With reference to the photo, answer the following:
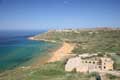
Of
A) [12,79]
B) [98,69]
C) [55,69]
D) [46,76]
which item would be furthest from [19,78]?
[98,69]

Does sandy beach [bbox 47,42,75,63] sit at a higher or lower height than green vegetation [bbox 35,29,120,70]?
lower

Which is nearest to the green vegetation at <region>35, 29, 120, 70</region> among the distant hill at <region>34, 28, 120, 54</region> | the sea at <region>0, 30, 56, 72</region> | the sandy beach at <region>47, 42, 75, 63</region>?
the distant hill at <region>34, 28, 120, 54</region>

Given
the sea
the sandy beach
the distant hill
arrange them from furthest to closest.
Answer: the distant hill
the sandy beach
the sea

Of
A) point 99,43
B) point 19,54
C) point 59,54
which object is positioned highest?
point 99,43

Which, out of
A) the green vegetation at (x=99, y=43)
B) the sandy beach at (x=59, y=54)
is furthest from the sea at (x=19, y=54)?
the green vegetation at (x=99, y=43)

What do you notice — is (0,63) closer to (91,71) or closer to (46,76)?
(46,76)

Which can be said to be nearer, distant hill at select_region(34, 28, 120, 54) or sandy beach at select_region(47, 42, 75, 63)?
sandy beach at select_region(47, 42, 75, 63)

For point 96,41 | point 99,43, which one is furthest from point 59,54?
point 96,41

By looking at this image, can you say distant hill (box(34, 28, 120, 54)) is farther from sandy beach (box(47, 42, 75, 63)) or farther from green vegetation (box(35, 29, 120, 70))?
sandy beach (box(47, 42, 75, 63))

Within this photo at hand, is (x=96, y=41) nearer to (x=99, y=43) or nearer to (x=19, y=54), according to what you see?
(x=99, y=43)

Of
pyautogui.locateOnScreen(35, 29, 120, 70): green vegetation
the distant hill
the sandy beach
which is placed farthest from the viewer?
the distant hill

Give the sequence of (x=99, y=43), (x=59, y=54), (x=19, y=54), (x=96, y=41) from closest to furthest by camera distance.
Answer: (x=59, y=54), (x=19, y=54), (x=99, y=43), (x=96, y=41)
